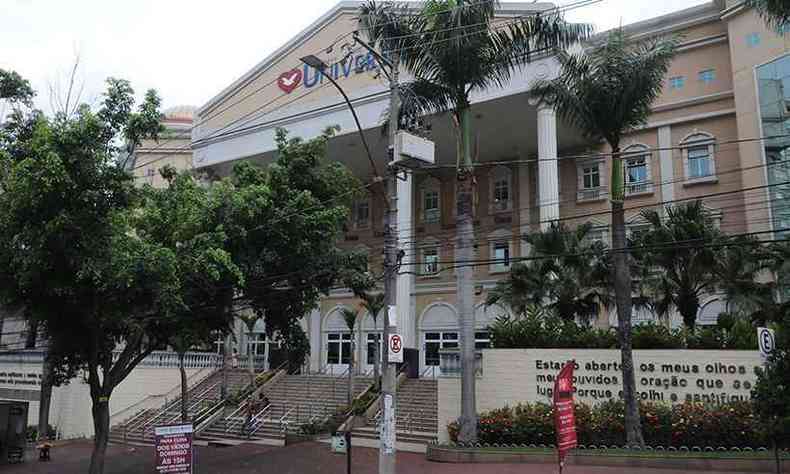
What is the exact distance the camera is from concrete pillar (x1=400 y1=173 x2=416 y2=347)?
32875 millimetres

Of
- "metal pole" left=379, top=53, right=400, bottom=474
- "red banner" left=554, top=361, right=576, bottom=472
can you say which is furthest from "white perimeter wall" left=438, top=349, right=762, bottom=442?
"red banner" left=554, top=361, right=576, bottom=472

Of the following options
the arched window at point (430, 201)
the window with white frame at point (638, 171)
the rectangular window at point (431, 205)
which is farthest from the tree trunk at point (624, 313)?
the rectangular window at point (431, 205)

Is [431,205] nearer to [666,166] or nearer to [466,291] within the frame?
[666,166]

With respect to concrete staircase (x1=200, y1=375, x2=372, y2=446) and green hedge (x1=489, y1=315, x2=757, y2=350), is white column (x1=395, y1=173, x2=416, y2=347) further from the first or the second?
green hedge (x1=489, y1=315, x2=757, y2=350)

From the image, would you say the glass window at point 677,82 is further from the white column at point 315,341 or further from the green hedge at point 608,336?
the white column at point 315,341

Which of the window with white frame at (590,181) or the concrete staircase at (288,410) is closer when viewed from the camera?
the concrete staircase at (288,410)

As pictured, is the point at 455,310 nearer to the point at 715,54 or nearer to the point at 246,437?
the point at 246,437

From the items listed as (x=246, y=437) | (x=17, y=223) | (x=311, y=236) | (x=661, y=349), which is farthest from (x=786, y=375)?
(x=246, y=437)

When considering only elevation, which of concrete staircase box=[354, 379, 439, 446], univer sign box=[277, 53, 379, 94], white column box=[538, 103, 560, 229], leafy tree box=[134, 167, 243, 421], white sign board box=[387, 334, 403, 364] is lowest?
concrete staircase box=[354, 379, 439, 446]

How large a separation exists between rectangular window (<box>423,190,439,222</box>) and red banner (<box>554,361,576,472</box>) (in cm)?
2713

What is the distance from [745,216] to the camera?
28969 mm

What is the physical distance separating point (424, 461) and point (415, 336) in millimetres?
18159

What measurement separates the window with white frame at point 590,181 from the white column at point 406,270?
8556 mm

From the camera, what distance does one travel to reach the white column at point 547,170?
2739cm
